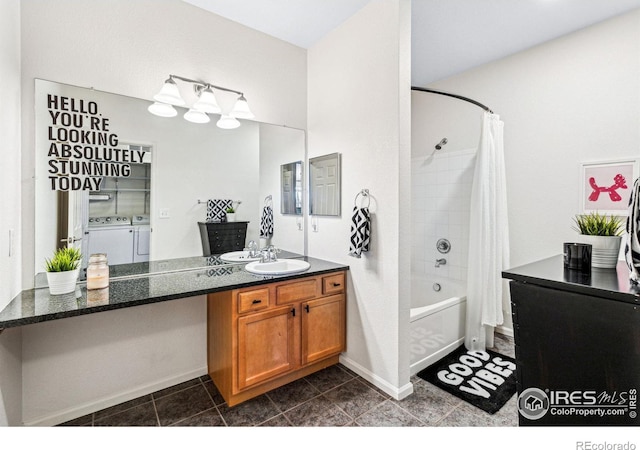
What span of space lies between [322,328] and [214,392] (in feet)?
2.89

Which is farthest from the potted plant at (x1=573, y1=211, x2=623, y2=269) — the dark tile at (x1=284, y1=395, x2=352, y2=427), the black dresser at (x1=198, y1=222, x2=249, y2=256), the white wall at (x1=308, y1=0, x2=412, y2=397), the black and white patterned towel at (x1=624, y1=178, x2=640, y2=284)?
the black dresser at (x1=198, y1=222, x2=249, y2=256)

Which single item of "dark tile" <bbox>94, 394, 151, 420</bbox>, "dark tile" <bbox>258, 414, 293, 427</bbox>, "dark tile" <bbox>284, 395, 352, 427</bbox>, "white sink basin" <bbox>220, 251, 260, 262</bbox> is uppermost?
"white sink basin" <bbox>220, 251, 260, 262</bbox>

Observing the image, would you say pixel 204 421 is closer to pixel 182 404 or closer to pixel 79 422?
pixel 182 404

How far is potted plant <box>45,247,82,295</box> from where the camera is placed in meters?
1.58

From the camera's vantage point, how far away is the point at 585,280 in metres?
1.18

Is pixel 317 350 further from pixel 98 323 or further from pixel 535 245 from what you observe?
pixel 535 245

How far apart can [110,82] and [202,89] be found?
0.57 metres

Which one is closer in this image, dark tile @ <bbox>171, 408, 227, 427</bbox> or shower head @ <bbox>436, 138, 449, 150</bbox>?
dark tile @ <bbox>171, 408, 227, 427</bbox>

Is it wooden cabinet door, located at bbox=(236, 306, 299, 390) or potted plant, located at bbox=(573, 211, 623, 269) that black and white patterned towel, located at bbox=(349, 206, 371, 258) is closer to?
wooden cabinet door, located at bbox=(236, 306, 299, 390)

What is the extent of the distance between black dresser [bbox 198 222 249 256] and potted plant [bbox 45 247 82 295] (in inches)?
31.0

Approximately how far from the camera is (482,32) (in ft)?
8.19

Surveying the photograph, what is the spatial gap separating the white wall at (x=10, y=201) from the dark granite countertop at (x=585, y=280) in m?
2.40

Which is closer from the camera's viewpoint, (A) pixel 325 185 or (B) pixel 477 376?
(B) pixel 477 376

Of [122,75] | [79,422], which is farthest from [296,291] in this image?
[122,75]
